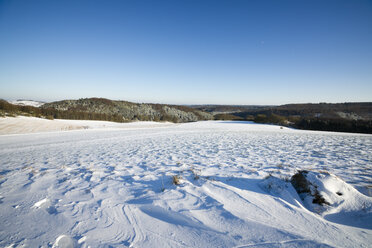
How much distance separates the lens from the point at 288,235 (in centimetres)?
179

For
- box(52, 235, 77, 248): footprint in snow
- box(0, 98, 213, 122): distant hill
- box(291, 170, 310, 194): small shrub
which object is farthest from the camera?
box(0, 98, 213, 122): distant hill

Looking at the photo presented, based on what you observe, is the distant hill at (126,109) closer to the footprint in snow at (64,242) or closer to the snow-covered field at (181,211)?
the snow-covered field at (181,211)

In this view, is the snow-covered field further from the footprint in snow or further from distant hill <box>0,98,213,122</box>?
distant hill <box>0,98,213,122</box>

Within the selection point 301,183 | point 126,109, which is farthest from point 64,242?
point 126,109

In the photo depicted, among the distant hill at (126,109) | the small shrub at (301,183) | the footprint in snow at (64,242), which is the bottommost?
the footprint in snow at (64,242)

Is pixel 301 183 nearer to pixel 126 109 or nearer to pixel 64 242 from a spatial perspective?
pixel 64 242

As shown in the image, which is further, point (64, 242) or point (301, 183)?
point (301, 183)

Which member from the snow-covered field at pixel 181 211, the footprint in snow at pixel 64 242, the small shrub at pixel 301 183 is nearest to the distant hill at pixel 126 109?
the snow-covered field at pixel 181 211

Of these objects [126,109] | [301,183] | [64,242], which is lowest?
[64,242]

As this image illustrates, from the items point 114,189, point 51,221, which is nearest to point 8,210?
point 51,221

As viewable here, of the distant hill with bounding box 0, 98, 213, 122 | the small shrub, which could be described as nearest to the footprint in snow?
the small shrub

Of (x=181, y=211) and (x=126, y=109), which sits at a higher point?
(x=126, y=109)

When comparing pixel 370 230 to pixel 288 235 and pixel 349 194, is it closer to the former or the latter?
pixel 349 194

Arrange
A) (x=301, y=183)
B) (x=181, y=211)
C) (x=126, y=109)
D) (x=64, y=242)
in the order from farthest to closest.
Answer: (x=126, y=109) → (x=301, y=183) → (x=181, y=211) → (x=64, y=242)
